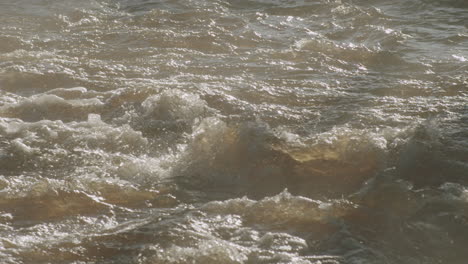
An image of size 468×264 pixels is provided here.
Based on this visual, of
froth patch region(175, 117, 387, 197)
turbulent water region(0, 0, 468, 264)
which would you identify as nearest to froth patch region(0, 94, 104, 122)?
turbulent water region(0, 0, 468, 264)

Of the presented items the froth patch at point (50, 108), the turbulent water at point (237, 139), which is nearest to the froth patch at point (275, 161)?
the turbulent water at point (237, 139)

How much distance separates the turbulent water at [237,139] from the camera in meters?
3.28

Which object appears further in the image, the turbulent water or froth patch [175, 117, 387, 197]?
froth patch [175, 117, 387, 197]

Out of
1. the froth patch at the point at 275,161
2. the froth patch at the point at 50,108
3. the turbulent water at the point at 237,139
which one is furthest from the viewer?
the froth patch at the point at 50,108

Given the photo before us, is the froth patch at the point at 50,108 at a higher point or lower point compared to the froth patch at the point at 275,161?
lower

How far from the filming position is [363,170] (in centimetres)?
400

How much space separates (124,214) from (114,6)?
530cm

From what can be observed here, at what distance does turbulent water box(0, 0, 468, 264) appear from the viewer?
10.8 feet

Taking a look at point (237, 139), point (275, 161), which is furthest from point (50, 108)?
point (275, 161)

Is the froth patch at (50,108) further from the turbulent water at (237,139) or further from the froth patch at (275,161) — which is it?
the froth patch at (275,161)

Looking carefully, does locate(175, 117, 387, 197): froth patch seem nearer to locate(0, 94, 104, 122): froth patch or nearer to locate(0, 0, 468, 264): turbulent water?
locate(0, 0, 468, 264): turbulent water

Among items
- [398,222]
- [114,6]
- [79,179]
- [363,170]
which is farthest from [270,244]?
[114,6]

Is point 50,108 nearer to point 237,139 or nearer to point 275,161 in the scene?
point 237,139

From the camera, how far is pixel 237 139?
444cm
